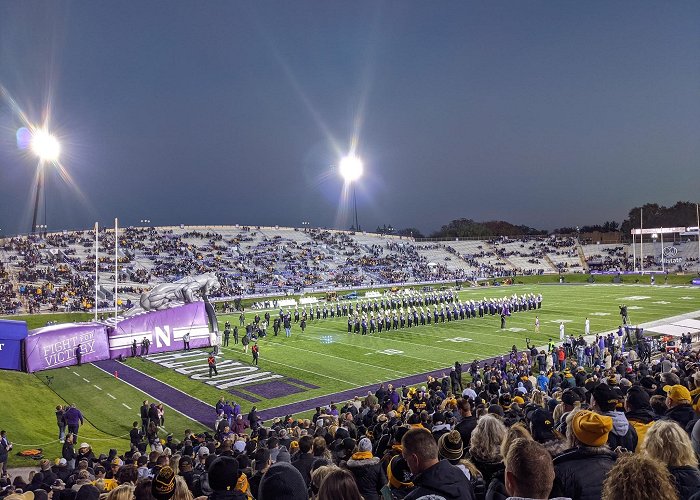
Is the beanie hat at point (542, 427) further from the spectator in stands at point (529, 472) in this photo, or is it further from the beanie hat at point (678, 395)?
the spectator in stands at point (529, 472)

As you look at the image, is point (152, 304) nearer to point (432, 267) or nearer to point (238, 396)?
point (238, 396)

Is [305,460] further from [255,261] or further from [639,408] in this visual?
[255,261]

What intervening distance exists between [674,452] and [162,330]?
947 inches

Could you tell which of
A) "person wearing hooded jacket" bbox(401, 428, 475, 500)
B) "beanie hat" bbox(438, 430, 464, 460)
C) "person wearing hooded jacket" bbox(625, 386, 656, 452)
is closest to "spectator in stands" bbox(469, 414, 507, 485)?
"beanie hat" bbox(438, 430, 464, 460)

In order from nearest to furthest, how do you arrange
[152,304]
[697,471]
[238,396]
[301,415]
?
[697,471] → [301,415] → [238,396] → [152,304]

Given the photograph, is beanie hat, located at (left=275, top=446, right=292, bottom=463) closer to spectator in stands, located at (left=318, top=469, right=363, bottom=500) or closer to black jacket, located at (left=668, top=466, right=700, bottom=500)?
spectator in stands, located at (left=318, top=469, right=363, bottom=500)

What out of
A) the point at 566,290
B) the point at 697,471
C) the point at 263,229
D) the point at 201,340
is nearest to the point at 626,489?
the point at 697,471

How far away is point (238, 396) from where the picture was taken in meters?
18.9

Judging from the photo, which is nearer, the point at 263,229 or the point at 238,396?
the point at 238,396

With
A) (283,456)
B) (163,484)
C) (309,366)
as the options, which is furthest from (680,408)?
(309,366)

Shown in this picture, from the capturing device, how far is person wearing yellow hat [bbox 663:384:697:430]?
5.34 metres

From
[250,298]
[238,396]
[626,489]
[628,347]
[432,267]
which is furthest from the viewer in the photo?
[432,267]

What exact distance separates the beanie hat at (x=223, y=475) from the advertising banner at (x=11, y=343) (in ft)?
67.5

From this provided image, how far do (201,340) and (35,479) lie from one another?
18832mm
